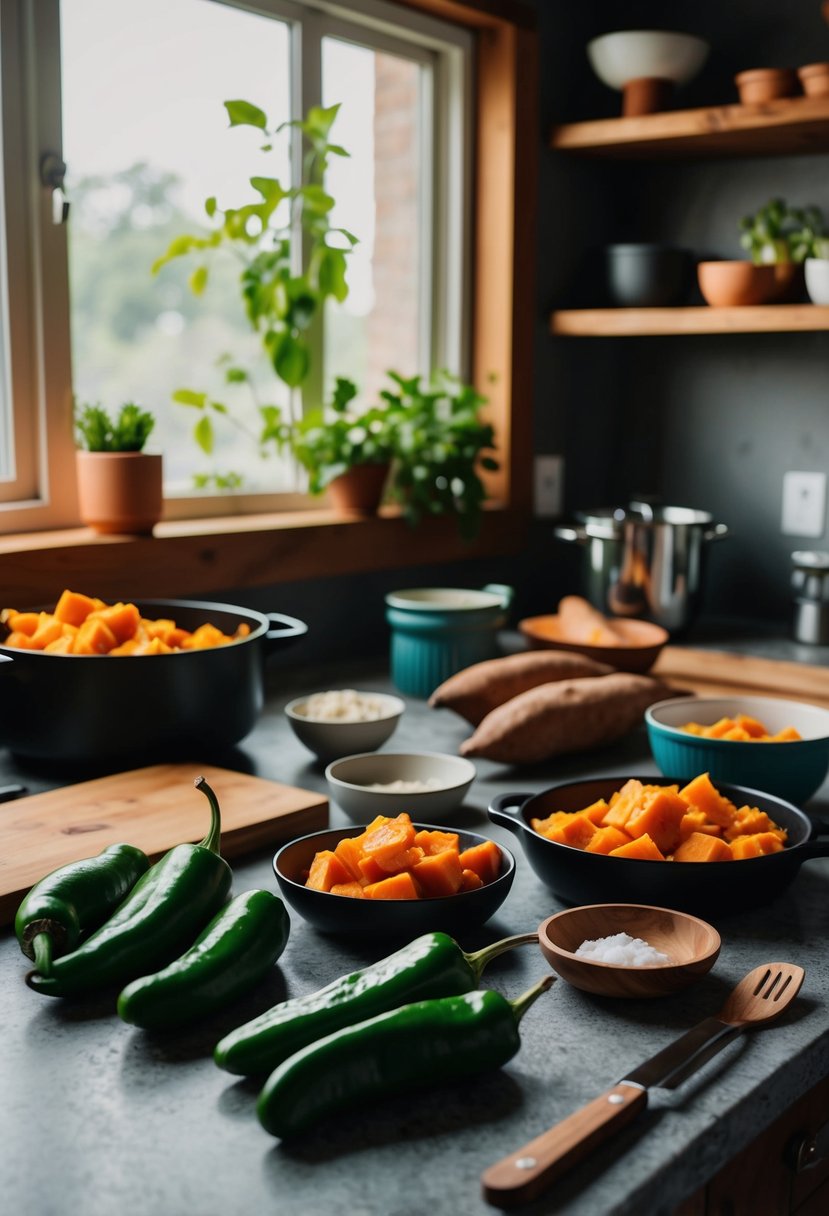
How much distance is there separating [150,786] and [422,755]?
311 mm

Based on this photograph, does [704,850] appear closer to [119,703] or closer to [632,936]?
[632,936]

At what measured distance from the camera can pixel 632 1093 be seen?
2.66 ft

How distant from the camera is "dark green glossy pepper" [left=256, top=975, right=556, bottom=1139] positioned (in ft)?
2.56

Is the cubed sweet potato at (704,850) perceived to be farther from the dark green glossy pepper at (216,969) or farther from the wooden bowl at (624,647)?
the wooden bowl at (624,647)

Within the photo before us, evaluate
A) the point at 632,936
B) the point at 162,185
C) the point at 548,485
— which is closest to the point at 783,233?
the point at 548,485

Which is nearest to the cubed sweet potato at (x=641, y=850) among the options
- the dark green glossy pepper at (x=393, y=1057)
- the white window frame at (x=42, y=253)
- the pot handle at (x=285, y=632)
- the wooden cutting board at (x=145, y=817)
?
the dark green glossy pepper at (x=393, y=1057)

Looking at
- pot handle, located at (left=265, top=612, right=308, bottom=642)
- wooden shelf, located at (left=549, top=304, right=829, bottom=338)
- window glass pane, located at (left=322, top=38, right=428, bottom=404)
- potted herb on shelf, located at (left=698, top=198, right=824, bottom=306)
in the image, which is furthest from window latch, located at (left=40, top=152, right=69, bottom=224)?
potted herb on shelf, located at (left=698, top=198, right=824, bottom=306)

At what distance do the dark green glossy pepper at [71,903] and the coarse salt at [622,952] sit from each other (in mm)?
383

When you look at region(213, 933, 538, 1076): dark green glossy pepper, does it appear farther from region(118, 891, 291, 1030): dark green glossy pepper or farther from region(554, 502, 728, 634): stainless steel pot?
region(554, 502, 728, 634): stainless steel pot

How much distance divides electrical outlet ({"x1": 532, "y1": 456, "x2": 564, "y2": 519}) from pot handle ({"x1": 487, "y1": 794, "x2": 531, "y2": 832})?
Result: 1418 millimetres

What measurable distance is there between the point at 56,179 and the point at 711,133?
1167 millimetres

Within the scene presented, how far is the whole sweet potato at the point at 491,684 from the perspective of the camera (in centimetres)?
172

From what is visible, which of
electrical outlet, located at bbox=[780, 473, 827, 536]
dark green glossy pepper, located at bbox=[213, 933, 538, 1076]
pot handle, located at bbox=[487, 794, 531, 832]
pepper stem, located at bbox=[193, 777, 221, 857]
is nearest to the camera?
dark green glossy pepper, located at bbox=[213, 933, 538, 1076]

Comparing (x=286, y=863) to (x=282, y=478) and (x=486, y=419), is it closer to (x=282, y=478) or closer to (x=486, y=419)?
(x=282, y=478)
